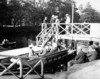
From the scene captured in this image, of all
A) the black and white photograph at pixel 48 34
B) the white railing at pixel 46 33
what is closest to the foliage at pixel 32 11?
the black and white photograph at pixel 48 34

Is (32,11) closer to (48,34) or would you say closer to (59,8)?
(59,8)

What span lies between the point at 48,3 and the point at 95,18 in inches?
521

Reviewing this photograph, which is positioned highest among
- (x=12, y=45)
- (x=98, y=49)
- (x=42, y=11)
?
(x=42, y=11)

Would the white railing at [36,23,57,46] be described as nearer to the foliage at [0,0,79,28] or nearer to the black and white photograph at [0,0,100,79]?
the black and white photograph at [0,0,100,79]

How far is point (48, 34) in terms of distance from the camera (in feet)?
59.6

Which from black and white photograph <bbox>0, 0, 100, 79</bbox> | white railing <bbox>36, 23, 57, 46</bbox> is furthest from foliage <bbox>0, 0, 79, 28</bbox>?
white railing <bbox>36, 23, 57, 46</bbox>

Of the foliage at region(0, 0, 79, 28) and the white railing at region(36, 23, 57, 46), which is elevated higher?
the foliage at region(0, 0, 79, 28)

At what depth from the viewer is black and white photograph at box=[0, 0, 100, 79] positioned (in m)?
9.70

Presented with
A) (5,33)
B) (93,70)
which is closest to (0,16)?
(5,33)

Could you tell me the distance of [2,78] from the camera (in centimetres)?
732

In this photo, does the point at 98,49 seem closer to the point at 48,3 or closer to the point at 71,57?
the point at 71,57

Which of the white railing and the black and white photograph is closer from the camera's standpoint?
the black and white photograph

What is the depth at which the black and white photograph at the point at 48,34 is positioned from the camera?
31.8 ft

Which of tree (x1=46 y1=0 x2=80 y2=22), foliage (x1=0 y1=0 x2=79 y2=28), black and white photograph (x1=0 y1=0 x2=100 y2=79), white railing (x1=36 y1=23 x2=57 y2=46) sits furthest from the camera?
tree (x1=46 y1=0 x2=80 y2=22)
